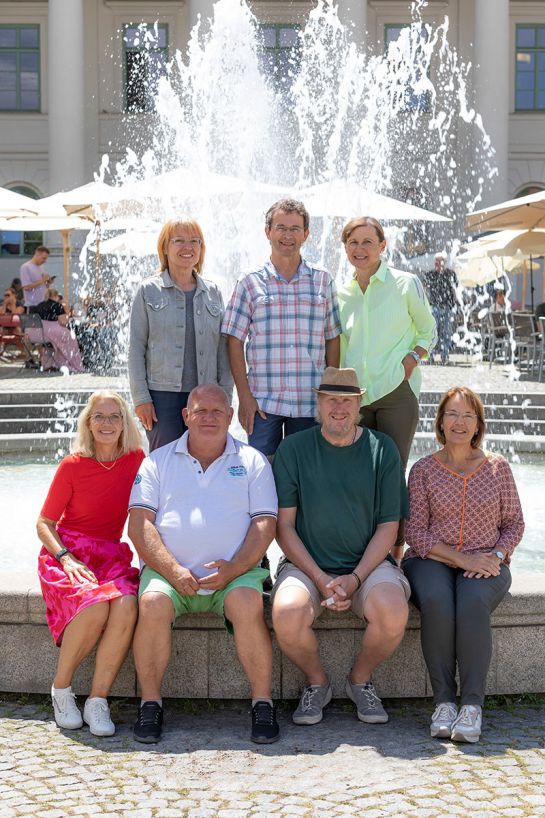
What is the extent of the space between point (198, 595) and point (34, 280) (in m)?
16.3

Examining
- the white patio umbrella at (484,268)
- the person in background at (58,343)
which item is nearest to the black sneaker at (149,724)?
the person in background at (58,343)

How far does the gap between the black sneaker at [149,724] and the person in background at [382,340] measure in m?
1.37

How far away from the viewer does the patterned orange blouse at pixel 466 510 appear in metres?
4.68

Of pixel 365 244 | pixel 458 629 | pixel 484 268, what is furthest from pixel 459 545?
pixel 484 268

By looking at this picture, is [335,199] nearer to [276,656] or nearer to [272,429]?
[272,429]

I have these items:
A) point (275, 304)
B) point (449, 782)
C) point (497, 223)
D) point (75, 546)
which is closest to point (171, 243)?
point (275, 304)

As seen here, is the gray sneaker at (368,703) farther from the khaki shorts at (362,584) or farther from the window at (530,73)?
the window at (530,73)

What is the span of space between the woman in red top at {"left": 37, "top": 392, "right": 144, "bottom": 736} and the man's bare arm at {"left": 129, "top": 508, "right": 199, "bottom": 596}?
5.7 inches

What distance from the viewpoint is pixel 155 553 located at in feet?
14.7

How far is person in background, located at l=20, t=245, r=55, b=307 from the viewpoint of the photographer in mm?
19812

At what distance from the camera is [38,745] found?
4.18m

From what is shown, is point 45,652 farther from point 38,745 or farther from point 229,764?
point 229,764

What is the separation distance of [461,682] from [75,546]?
1.58 metres

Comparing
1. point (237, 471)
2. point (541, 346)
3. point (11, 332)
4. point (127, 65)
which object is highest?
point (127, 65)
